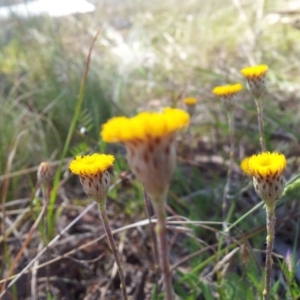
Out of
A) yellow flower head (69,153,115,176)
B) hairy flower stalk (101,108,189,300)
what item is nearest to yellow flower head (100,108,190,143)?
hairy flower stalk (101,108,189,300)

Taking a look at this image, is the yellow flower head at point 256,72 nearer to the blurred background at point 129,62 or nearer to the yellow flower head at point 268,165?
the yellow flower head at point 268,165

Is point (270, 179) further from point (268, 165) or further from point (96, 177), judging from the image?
point (96, 177)

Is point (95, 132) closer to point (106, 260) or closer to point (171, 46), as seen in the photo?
point (106, 260)

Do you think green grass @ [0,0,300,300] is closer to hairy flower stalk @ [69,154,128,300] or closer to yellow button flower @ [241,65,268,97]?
yellow button flower @ [241,65,268,97]

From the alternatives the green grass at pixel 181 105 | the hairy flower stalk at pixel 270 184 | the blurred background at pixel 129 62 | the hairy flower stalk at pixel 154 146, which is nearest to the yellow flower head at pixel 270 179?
the hairy flower stalk at pixel 270 184

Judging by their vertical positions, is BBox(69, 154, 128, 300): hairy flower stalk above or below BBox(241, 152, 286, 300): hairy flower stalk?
above

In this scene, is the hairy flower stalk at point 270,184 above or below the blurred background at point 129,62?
below
